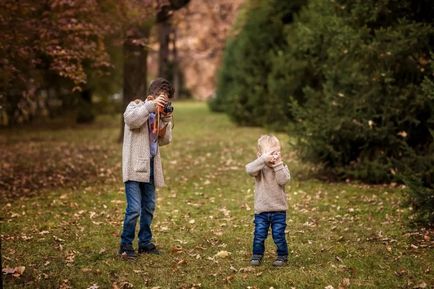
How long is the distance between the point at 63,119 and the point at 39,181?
20580 millimetres

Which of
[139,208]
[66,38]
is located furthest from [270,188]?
[66,38]

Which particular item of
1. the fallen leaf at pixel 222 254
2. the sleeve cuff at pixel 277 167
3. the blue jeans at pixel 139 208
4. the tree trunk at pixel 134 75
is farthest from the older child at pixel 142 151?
the tree trunk at pixel 134 75

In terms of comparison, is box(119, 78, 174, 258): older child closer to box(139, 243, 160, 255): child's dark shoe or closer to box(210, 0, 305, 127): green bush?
box(139, 243, 160, 255): child's dark shoe

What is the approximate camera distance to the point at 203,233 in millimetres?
8875

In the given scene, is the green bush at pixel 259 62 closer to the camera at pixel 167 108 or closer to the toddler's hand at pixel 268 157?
the camera at pixel 167 108

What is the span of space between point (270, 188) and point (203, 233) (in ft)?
7.35

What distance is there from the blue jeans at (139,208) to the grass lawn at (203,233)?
10.9 inches

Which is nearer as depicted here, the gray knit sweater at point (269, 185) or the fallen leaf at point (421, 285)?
the fallen leaf at point (421, 285)

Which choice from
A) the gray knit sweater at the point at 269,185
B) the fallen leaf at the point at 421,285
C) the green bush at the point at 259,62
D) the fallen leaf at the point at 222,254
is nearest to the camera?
the fallen leaf at the point at 421,285

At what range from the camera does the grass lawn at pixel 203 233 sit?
672 centimetres

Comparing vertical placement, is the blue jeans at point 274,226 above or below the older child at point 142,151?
below

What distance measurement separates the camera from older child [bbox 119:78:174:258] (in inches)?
282

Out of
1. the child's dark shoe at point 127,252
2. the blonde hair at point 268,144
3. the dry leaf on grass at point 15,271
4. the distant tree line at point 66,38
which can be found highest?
the distant tree line at point 66,38

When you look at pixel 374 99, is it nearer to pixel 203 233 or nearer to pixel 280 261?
pixel 203 233
